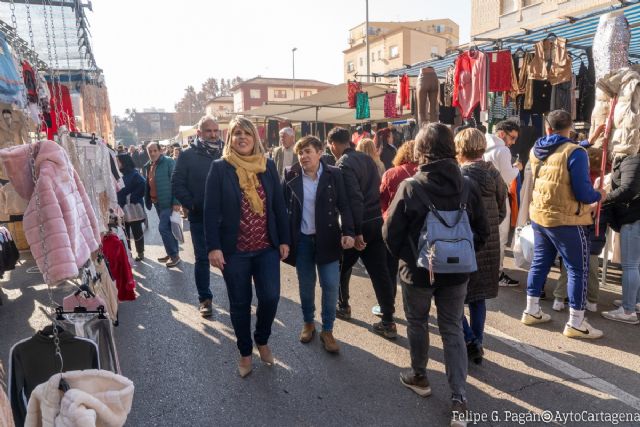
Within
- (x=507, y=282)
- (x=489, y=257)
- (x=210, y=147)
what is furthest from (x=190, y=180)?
(x=507, y=282)

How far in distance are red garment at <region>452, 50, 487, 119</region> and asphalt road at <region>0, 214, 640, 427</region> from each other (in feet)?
10.8

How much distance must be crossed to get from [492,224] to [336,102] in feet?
25.9

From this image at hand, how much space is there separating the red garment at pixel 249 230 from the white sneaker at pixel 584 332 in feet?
9.58

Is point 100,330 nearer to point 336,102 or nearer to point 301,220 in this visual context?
point 301,220

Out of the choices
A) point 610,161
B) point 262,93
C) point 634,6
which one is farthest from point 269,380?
point 262,93

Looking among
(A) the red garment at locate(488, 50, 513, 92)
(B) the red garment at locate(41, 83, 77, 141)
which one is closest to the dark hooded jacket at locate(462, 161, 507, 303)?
(A) the red garment at locate(488, 50, 513, 92)

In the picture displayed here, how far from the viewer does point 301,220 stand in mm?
3666

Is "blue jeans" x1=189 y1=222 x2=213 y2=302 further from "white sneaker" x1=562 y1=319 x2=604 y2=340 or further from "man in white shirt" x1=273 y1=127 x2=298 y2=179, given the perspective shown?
"white sneaker" x1=562 y1=319 x2=604 y2=340

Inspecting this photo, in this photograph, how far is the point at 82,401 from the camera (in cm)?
179

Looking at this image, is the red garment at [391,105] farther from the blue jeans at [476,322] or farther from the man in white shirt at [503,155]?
the blue jeans at [476,322]

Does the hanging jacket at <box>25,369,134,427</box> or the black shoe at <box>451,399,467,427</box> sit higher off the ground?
the hanging jacket at <box>25,369,134,427</box>

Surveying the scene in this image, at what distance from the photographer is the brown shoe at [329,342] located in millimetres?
3682

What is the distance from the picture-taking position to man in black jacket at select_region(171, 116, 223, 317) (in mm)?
4512

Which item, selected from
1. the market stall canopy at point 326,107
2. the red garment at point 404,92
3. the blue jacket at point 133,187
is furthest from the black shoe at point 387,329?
the market stall canopy at point 326,107
